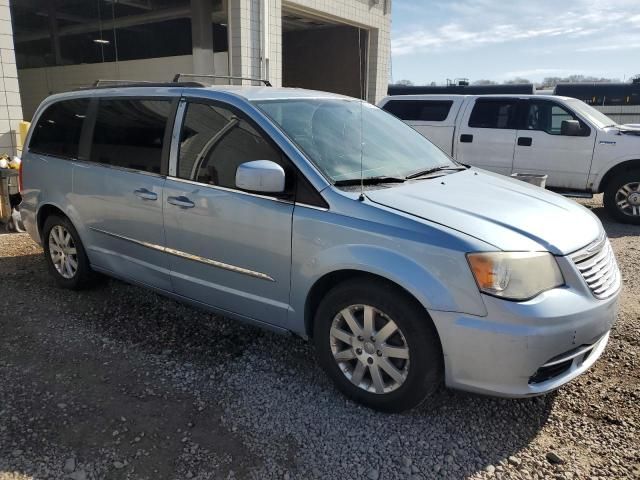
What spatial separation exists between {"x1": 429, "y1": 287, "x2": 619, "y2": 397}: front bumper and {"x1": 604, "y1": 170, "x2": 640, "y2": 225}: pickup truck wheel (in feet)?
20.2

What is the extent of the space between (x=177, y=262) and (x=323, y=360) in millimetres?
1287

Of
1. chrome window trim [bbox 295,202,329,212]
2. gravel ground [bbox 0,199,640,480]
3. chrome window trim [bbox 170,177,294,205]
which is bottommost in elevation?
gravel ground [bbox 0,199,640,480]

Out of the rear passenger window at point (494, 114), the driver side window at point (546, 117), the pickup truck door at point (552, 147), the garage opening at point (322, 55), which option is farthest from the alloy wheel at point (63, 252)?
the garage opening at point (322, 55)

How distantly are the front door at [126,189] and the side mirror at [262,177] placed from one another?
940 millimetres

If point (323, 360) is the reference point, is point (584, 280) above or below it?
above

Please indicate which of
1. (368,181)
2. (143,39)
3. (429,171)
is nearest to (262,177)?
(368,181)

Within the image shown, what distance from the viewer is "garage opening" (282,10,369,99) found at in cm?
1661

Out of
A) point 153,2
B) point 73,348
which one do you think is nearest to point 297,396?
point 73,348

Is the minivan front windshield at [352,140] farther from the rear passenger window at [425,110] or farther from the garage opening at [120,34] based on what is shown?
the garage opening at [120,34]

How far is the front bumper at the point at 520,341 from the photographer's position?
101 inches

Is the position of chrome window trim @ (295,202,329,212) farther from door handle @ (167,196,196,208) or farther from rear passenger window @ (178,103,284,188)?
door handle @ (167,196,196,208)

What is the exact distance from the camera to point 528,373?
104 inches

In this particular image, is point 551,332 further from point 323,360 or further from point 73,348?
point 73,348

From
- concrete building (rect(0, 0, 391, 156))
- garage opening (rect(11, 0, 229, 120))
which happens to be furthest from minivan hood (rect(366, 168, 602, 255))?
garage opening (rect(11, 0, 229, 120))
